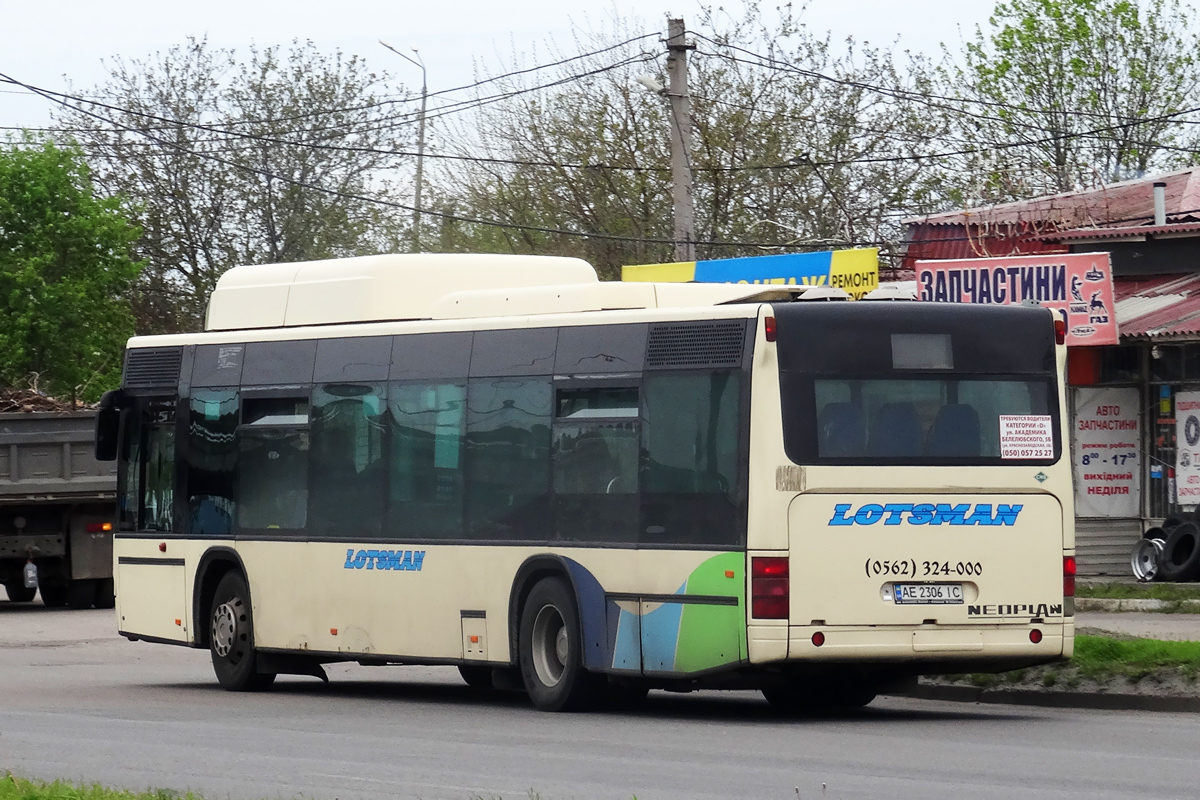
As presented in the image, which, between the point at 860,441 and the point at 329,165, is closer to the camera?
the point at 860,441

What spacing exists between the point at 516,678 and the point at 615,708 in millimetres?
1132

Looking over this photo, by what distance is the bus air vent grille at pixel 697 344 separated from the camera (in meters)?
12.7

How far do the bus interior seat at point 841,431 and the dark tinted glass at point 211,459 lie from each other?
19.1ft

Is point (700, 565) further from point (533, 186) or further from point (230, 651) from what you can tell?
point (533, 186)

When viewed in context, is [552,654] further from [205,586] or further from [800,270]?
[800,270]

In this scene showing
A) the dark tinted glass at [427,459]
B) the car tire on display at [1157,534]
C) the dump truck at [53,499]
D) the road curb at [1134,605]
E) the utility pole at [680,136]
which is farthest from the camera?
the dump truck at [53,499]

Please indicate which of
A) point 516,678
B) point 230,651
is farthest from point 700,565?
point 230,651

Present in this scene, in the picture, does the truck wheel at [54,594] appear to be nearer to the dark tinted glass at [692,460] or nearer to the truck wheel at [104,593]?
the truck wheel at [104,593]

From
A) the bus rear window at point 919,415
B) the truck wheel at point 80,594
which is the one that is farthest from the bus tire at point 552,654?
the truck wheel at point 80,594

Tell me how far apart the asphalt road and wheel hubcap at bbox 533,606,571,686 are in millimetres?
329

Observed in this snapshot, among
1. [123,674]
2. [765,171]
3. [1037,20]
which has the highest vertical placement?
[1037,20]

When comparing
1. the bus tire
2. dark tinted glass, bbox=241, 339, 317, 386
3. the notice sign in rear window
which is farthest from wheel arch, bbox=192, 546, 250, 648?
the notice sign in rear window

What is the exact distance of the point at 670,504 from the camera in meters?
12.9

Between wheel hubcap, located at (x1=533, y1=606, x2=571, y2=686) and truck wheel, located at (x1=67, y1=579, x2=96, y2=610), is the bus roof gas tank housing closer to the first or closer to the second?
wheel hubcap, located at (x1=533, y1=606, x2=571, y2=686)
